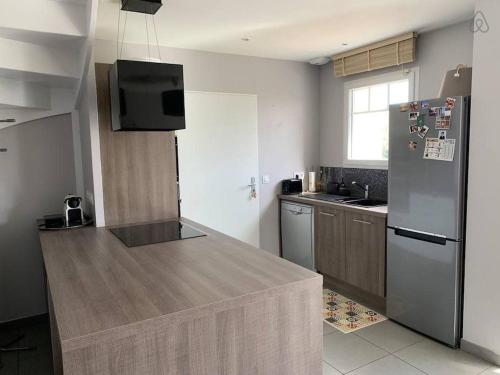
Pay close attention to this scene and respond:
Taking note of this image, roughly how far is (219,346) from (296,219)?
2.90m

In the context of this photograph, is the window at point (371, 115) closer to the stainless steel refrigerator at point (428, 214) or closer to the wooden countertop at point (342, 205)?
the wooden countertop at point (342, 205)

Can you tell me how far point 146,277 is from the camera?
5.76 ft

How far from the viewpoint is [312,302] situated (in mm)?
1711

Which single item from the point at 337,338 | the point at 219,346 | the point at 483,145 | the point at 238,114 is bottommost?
A: the point at 337,338

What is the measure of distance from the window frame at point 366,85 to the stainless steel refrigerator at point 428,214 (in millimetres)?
809

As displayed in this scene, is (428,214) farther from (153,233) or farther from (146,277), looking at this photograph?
(146,277)

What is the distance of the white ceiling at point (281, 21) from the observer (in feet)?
8.94

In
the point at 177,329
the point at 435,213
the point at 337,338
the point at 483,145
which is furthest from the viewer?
the point at 337,338

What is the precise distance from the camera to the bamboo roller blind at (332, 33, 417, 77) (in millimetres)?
3522

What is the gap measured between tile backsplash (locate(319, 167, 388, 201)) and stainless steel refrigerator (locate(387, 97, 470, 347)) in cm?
92

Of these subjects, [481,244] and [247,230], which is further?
[247,230]

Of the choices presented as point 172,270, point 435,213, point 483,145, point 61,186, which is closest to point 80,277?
point 172,270

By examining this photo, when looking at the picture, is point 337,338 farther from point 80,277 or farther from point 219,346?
point 80,277

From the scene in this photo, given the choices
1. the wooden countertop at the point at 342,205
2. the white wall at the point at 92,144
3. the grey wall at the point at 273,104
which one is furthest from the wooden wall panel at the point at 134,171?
the wooden countertop at the point at 342,205
